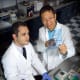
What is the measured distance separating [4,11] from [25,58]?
0.23m

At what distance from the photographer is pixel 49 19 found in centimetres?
89

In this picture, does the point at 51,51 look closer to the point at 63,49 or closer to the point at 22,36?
the point at 63,49

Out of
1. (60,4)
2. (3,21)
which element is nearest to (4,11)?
(3,21)

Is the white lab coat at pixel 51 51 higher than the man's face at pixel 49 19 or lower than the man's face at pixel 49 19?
lower

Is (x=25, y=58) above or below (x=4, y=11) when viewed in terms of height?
below

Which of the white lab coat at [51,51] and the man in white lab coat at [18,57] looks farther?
the white lab coat at [51,51]

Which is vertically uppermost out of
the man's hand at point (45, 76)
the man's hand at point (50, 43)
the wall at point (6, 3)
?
the wall at point (6, 3)

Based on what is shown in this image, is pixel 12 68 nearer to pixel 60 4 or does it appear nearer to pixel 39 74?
pixel 39 74

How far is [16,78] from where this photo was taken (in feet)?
2.75

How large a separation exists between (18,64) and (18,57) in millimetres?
32

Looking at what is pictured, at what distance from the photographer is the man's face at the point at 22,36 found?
2.65 feet

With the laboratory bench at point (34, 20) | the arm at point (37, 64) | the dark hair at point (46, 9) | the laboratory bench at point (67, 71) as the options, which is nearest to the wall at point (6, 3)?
the laboratory bench at point (34, 20)

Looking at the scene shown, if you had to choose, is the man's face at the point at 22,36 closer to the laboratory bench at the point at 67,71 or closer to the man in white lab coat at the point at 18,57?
the man in white lab coat at the point at 18,57

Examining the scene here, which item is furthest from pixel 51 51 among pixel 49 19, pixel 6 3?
pixel 6 3
